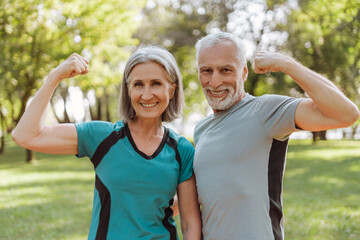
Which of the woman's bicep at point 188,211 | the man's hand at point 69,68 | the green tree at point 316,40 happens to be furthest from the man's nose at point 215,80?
the green tree at point 316,40

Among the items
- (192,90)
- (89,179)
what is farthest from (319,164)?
(192,90)

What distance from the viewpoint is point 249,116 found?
105 inches

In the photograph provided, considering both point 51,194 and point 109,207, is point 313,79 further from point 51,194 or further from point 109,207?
point 51,194

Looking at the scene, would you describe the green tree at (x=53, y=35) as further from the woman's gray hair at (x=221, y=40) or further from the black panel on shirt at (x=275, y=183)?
the black panel on shirt at (x=275, y=183)

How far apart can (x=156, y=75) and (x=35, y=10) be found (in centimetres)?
1660

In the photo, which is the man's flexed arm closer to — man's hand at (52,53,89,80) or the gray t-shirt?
the gray t-shirt

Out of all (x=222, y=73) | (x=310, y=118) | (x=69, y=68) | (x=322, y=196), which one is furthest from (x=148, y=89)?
(x=322, y=196)

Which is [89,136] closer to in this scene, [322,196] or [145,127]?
[145,127]

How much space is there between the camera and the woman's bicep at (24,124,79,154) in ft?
7.72

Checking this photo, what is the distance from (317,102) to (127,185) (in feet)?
3.94

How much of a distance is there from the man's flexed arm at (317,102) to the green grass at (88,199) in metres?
5.20

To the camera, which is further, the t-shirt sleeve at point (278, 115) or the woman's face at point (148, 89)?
the woman's face at point (148, 89)

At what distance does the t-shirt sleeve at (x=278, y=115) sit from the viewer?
7.98 ft

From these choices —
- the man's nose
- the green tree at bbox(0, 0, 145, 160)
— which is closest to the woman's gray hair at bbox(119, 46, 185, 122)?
the man's nose
